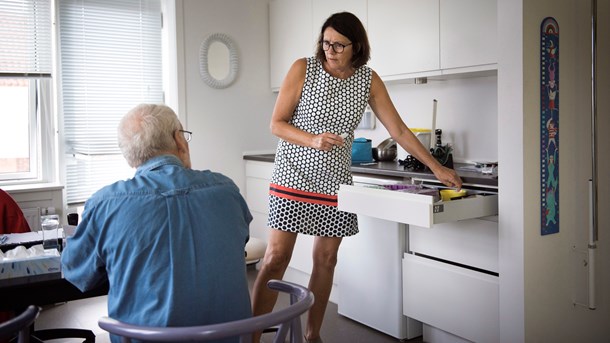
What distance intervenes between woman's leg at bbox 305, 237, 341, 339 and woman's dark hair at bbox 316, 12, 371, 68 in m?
0.80

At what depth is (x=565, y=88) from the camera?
2.62 m

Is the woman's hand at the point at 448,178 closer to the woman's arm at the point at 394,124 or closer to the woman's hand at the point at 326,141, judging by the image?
the woman's arm at the point at 394,124

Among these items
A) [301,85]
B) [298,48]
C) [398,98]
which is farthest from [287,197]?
[298,48]

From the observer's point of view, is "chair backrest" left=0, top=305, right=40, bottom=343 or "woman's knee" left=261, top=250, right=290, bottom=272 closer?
"chair backrest" left=0, top=305, right=40, bottom=343

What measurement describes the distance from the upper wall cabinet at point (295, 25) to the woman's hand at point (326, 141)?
4.69 ft

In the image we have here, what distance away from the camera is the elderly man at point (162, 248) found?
56.9 inches

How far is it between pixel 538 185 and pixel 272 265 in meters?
1.15

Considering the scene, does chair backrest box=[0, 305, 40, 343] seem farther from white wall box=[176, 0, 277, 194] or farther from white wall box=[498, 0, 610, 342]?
white wall box=[176, 0, 277, 194]

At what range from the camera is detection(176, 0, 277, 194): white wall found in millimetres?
4383

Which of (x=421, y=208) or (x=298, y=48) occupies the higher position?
(x=298, y=48)

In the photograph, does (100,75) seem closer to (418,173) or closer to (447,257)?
(418,173)

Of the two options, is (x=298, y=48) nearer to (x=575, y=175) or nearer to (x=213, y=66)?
(x=213, y=66)

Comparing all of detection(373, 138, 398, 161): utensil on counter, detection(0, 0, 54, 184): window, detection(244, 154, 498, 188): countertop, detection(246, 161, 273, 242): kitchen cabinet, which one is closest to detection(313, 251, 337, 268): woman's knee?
detection(244, 154, 498, 188): countertop

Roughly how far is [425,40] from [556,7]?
92 cm
